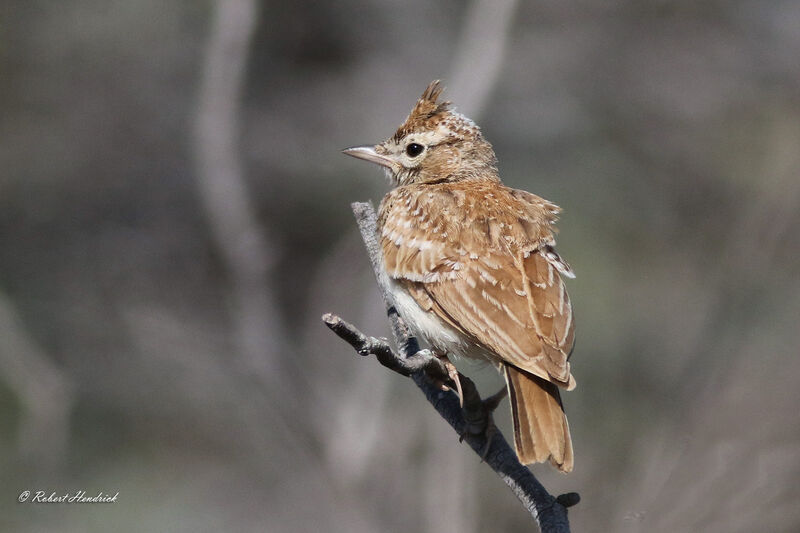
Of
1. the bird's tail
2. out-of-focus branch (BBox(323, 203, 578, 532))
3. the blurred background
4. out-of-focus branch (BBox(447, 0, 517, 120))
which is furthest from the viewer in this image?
out-of-focus branch (BBox(447, 0, 517, 120))

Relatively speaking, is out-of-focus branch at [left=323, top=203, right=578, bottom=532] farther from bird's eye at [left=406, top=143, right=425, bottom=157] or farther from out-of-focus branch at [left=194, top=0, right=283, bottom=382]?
out-of-focus branch at [left=194, top=0, right=283, bottom=382]

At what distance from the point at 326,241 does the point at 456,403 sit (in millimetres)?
6089

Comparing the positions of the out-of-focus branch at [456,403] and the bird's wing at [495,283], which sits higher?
the bird's wing at [495,283]

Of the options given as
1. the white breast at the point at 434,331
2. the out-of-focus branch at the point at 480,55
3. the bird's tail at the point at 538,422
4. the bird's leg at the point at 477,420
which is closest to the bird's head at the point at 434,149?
the white breast at the point at 434,331

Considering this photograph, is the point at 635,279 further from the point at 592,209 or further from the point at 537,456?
the point at 537,456

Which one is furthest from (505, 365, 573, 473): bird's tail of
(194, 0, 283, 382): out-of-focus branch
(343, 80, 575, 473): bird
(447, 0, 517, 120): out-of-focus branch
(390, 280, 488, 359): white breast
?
(447, 0, 517, 120): out-of-focus branch

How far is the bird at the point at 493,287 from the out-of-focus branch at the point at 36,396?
162 inches

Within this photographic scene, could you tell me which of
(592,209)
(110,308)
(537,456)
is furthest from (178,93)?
(537,456)

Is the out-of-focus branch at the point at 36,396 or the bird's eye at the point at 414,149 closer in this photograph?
the bird's eye at the point at 414,149

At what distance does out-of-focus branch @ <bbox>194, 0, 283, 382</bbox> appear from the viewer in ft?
26.8

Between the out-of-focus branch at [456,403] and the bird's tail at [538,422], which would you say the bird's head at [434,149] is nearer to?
the out-of-focus branch at [456,403]

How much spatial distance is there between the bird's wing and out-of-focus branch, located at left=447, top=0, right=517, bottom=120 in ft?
12.3

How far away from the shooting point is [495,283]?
162 inches

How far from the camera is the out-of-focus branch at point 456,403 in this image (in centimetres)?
316
